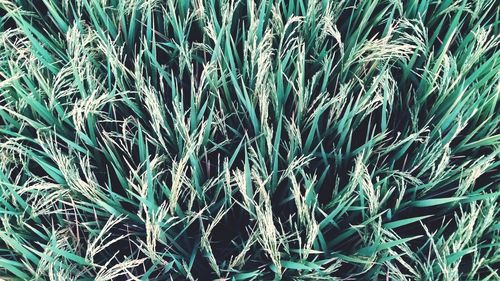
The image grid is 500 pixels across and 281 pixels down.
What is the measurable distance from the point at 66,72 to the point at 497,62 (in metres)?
0.78

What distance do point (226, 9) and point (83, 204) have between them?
410mm

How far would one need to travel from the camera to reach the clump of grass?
81 cm

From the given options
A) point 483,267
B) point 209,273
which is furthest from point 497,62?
point 209,273

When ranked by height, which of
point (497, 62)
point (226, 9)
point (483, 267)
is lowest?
point (483, 267)

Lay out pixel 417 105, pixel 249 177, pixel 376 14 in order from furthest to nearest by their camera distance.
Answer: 1. pixel 376 14
2. pixel 417 105
3. pixel 249 177

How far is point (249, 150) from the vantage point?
89 cm

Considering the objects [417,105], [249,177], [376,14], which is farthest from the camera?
[376,14]

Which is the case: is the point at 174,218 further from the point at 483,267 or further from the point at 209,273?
the point at 483,267

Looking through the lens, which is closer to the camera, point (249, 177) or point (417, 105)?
point (249, 177)

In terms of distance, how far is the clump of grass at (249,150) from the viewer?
0.81 metres

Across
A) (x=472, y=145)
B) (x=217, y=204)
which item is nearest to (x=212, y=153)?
(x=217, y=204)

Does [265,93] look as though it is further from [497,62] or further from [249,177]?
[497,62]

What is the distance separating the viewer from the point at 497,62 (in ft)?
3.05

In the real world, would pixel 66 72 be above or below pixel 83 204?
above
